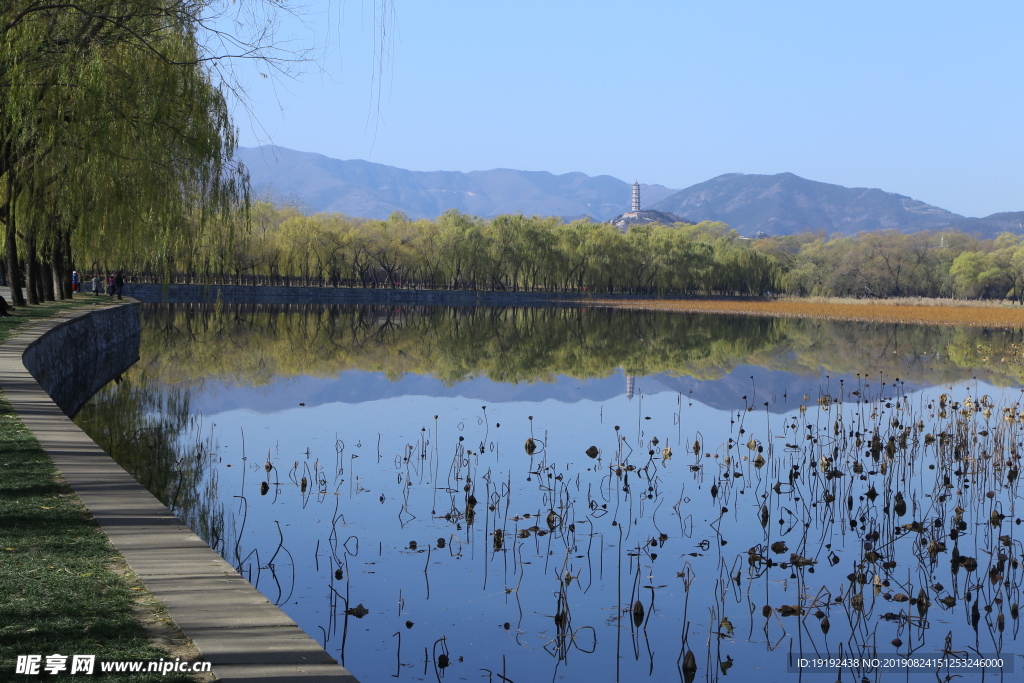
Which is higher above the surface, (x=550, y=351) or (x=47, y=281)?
(x=47, y=281)

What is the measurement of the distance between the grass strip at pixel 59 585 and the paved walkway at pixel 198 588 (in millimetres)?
130

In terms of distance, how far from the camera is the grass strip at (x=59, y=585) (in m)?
3.95

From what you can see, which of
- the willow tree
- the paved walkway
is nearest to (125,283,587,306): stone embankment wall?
the willow tree

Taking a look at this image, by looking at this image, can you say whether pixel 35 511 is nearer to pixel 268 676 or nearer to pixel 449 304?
pixel 268 676

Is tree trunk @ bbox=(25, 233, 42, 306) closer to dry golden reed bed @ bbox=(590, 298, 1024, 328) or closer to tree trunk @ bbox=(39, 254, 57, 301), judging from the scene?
tree trunk @ bbox=(39, 254, 57, 301)

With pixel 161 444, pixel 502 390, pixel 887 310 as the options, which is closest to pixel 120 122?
pixel 161 444

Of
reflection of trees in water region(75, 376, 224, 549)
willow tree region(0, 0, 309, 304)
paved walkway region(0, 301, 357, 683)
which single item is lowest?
reflection of trees in water region(75, 376, 224, 549)

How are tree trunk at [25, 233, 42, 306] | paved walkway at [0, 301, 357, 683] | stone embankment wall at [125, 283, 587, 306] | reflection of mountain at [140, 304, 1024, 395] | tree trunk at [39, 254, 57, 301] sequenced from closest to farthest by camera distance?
1. paved walkway at [0, 301, 357, 683]
2. reflection of mountain at [140, 304, 1024, 395]
3. tree trunk at [25, 233, 42, 306]
4. tree trunk at [39, 254, 57, 301]
5. stone embankment wall at [125, 283, 587, 306]

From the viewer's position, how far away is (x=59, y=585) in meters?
4.64

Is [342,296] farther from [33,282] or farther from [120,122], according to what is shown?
[120,122]

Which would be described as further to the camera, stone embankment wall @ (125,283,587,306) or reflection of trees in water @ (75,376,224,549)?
stone embankment wall @ (125,283,587,306)

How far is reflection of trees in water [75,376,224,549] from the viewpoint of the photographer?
340 inches

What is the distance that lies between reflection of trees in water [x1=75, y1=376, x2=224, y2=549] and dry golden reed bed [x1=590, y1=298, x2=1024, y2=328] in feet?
127

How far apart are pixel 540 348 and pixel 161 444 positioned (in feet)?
58.5
